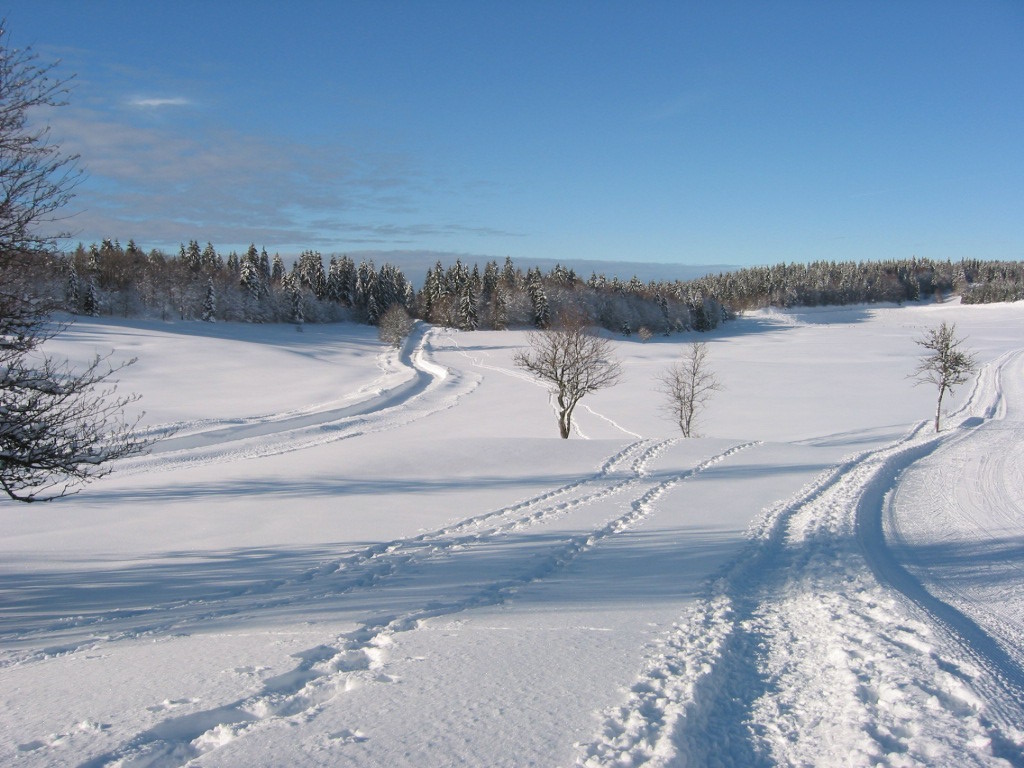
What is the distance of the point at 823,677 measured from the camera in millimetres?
4875

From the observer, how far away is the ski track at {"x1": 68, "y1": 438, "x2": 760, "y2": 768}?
149 inches

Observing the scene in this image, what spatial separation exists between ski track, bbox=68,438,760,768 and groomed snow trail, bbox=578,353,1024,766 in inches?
81.4

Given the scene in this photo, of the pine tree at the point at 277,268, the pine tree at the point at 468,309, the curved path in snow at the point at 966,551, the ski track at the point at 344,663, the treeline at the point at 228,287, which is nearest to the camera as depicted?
the ski track at the point at 344,663

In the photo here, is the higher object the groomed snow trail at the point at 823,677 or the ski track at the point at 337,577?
the groomed snow trail at the point at 823,677

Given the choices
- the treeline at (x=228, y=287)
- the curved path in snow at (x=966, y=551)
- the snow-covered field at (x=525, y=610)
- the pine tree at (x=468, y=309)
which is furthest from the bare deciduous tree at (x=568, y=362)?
the pine tree at (x=468, y=309)

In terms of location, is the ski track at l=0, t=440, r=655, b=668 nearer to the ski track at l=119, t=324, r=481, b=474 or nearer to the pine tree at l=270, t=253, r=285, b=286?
the ski track at l=119, t=324, r=481, b=474

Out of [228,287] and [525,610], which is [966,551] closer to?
[525,610]

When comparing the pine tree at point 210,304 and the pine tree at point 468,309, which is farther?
the pine tree at point 468,309

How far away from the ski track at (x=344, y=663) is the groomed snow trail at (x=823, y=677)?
2066 mm

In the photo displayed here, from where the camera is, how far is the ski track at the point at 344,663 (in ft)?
12.4

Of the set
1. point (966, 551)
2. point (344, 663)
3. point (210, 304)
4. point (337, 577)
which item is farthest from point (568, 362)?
point (210, 304)

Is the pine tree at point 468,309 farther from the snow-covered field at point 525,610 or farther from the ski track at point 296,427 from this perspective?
the snow-covered field at point 525,610

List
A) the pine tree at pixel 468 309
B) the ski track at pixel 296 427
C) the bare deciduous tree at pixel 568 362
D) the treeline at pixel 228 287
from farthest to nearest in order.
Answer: the pine tree at pixel 468 309 < the treeline at pixel 228 287 < the bare deciduous tree at pixel 568 362 < the ski track at pixel 296 427

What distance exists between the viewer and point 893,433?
96.0 feet
